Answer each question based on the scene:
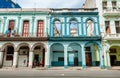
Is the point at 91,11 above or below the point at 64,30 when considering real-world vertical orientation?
above

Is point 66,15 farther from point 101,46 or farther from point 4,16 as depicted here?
point 4,16

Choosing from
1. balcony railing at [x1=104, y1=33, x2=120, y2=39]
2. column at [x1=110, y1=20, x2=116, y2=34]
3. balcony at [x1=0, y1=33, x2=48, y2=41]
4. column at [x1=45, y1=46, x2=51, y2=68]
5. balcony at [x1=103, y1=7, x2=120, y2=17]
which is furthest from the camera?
balcony at [x1=103, y1=7, x2=120, y2=17]

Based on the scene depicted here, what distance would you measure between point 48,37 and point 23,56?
5.74 m

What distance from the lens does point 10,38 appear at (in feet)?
74.7

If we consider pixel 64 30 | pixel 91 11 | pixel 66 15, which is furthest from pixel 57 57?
pixel 91 11

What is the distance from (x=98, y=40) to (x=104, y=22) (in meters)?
3.15

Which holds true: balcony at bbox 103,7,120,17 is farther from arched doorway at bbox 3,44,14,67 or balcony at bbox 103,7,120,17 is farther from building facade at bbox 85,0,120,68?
arched doorway at bbox 3,44,14,67

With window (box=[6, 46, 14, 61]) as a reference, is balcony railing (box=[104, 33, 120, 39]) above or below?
above

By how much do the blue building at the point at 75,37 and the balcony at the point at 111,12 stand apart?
1397 millimetres

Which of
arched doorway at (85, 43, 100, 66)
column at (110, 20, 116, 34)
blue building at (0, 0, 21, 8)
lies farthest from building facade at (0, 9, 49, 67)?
column at (110, 20, 116, 34)

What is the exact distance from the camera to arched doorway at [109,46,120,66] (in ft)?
78.7

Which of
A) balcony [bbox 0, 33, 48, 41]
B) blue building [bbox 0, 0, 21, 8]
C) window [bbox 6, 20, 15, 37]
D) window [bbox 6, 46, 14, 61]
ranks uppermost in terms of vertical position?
blue building [bbox 0, 0, 21, 8]

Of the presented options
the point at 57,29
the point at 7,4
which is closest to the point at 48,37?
→ the point at 57,29

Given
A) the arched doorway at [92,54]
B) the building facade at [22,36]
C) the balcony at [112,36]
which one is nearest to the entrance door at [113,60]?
the arched doorway at [92,54]
